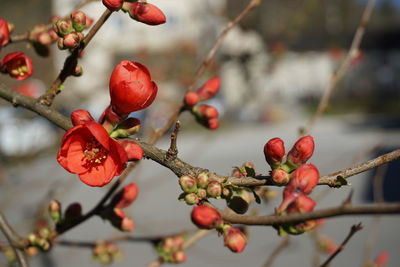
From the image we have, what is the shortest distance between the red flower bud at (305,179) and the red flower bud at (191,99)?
0.55 metres

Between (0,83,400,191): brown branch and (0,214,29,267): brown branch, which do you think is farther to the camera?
(0,214,29,267): brown branch

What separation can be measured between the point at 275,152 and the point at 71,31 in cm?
44

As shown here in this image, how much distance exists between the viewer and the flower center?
87 centimetres

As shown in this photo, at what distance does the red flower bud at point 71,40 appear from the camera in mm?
843

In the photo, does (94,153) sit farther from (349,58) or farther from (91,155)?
(349,58)

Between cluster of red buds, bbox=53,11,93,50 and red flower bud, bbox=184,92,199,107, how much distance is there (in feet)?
1.45

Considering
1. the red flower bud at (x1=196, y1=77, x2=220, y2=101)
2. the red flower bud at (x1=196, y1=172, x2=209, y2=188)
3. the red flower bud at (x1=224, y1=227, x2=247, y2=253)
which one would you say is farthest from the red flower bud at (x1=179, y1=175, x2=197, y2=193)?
the red flower bud at (x1=196, y1=77, x2=220, y2=101)

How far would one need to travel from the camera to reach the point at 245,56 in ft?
15.0

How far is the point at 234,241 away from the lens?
2.62ft

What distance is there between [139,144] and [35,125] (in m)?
2.70

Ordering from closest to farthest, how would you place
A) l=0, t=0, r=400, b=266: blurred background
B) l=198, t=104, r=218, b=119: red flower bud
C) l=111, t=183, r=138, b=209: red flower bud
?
l=111, t=183, r=138, b=209: red flower bud, l=198, t=104, r=218, b=119: red flower bud, l=0, t=0, r=400, b=266: blurred background

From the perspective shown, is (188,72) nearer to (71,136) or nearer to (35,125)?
(35,125)

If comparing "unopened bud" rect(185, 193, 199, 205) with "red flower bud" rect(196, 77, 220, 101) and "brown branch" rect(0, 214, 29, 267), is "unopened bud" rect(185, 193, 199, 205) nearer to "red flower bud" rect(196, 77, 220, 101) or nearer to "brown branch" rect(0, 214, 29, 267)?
"brown branch" rect(0, 214, 29, 267)

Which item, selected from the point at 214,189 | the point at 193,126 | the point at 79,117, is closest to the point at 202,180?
the point at 214,189
